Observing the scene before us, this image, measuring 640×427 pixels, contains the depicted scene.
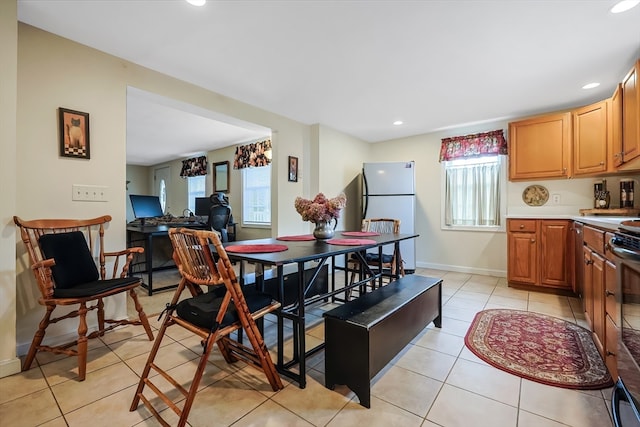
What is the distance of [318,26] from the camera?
77.1 inches

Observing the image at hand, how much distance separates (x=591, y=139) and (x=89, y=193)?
16.4 ft

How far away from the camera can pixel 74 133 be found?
2.10 metres

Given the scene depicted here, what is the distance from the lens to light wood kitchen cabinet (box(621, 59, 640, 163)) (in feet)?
7.36

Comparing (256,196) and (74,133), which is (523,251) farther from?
(74,133)

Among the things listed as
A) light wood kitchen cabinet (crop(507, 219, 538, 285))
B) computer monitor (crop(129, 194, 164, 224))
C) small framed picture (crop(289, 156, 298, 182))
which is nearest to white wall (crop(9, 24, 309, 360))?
small framed picture (crop(289, 156, 298, 182))

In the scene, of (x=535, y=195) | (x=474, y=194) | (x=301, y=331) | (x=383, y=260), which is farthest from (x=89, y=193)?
(x=535, y=195)

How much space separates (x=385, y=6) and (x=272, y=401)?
2417 mm

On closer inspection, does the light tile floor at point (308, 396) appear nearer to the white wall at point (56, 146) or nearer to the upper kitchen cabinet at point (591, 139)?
the white wall at point (56, 146)

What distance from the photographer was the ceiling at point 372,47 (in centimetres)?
180

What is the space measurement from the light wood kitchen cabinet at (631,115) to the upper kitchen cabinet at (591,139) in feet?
1.40

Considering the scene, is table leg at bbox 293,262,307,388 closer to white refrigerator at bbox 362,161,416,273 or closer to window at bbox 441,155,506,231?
white refrigerator at bbox 362,161,416,273

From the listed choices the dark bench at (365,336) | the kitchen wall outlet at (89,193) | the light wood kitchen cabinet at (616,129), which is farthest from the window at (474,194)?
the kitchen wall outlet at (89,193)

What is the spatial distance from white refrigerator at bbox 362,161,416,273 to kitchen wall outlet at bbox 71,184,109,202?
11.1 feet

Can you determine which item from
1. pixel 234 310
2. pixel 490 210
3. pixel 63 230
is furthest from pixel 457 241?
pixel 63 230
